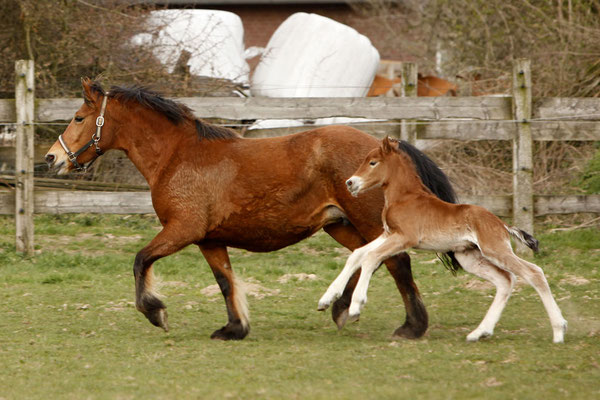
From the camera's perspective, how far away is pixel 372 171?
626 cm

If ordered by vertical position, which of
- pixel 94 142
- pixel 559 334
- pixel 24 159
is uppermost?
pixel 94 142

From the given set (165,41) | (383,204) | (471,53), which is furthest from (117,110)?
(471,53)

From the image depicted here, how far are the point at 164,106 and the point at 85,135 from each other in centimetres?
72

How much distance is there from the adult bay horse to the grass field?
418 mm

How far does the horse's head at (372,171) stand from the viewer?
615 cm

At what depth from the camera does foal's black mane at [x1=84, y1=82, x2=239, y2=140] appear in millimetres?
6984

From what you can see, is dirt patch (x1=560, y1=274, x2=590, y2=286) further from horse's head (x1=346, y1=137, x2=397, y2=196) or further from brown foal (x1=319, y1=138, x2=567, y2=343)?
horse's head (x1=346, y1=137, x2=397, y2=196)

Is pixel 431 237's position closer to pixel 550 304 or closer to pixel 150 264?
pixel 550 304

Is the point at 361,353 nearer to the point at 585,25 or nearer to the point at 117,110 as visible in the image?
the point at 117,110

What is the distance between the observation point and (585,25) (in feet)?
45.4

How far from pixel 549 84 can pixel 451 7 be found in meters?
5.27

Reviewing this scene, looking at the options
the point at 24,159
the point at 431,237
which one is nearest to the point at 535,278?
the point at 431,237

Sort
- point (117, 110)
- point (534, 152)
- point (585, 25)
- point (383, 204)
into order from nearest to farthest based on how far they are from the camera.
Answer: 1. point (383, 204)
2. point (117, 110)
3. point (534, 152)
4. point (585, 25)

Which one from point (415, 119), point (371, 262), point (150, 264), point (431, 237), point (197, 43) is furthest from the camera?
point (197, 43)
